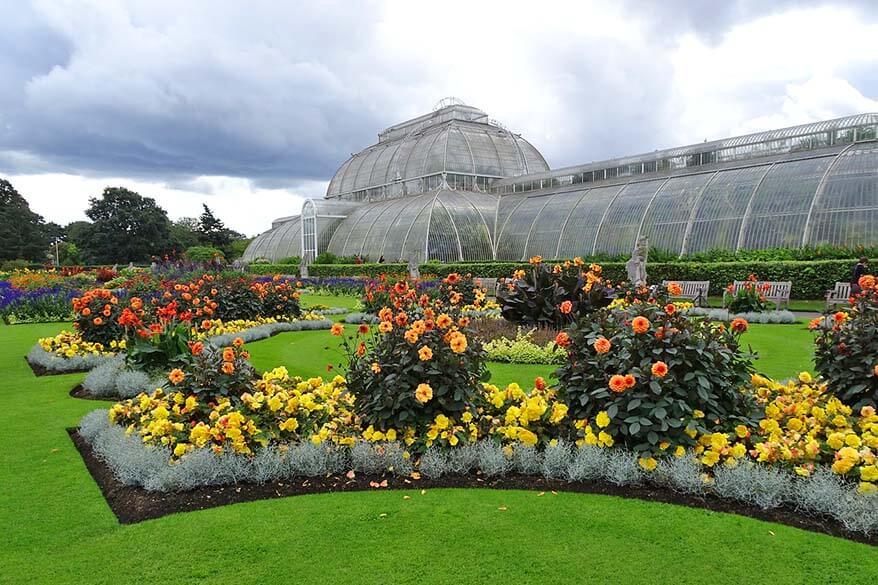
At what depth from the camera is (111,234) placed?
6172 cm

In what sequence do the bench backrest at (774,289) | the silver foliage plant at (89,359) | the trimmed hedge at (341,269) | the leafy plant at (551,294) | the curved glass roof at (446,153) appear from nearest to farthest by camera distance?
1. the silver foliage plant at (89,359)
2. the leafy plant at (551,294)
3. the bench backrest at (774,289)
4. the trimmed hedge at (341,269)
5. the curved glass roof at (446,153)

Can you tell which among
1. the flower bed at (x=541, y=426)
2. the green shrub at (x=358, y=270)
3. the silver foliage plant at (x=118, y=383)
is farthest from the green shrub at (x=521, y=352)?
the green shrub at (x=358, y=270)

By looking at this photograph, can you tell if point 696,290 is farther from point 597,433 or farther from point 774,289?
point 597,433

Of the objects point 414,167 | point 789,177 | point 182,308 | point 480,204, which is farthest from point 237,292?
point 414,167

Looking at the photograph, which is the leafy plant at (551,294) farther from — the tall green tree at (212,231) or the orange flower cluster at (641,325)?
the tall green tree at (212,231)

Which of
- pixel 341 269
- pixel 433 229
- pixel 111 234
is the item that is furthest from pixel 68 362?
pixel 111 234

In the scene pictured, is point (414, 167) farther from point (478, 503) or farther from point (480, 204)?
point (478, 503)

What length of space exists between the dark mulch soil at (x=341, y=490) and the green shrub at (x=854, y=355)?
2048 millimetres

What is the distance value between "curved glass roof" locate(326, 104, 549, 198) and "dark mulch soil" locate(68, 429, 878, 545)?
3812cm

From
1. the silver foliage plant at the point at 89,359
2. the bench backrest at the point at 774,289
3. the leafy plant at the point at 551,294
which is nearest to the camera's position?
the silver foliage plant at the point at 89,359

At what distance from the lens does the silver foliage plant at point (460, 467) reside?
4184 mm

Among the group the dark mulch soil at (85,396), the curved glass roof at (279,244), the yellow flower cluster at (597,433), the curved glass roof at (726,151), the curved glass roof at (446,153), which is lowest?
the dark mulch soil at (85,396)

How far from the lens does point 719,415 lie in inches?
193

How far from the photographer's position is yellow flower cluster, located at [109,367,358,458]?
196 inches
